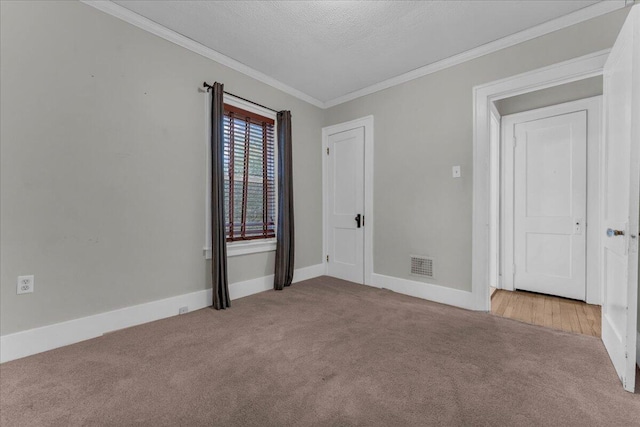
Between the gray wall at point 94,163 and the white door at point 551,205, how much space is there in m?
3.96

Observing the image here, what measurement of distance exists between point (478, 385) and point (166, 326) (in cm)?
243

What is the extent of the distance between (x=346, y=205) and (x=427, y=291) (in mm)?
1613

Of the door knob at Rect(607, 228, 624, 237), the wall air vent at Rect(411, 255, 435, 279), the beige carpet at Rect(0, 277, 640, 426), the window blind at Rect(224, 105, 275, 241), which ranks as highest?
the window blind at Rect(224, 105, 275, 241)

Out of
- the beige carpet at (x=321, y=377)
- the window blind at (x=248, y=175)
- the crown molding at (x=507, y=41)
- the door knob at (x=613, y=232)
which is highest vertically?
the crown molding at (x=507, y=41)

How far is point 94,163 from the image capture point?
2.31 metres

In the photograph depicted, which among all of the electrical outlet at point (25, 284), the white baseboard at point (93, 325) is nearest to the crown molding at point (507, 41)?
the white baseboard at point (93, 325)

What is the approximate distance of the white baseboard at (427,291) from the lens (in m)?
3.05

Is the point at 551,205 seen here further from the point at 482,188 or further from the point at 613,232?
the point at 613,232

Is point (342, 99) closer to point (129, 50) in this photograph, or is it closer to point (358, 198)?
point (358, 198)

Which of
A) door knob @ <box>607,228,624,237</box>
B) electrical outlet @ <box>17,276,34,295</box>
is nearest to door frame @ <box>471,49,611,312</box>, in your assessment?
door knob @ <box>607,228,624,237</box>

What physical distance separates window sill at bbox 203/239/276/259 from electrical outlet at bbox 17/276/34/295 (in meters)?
1.29

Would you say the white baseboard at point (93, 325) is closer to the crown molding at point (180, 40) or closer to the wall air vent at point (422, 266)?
the wall air vent at point (422, 266)

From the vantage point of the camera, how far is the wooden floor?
8.62 feet

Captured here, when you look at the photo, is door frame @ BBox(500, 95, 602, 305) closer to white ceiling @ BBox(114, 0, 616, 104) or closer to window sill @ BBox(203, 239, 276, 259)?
white ceiling @ BBox(114, 0, 616, 104)
